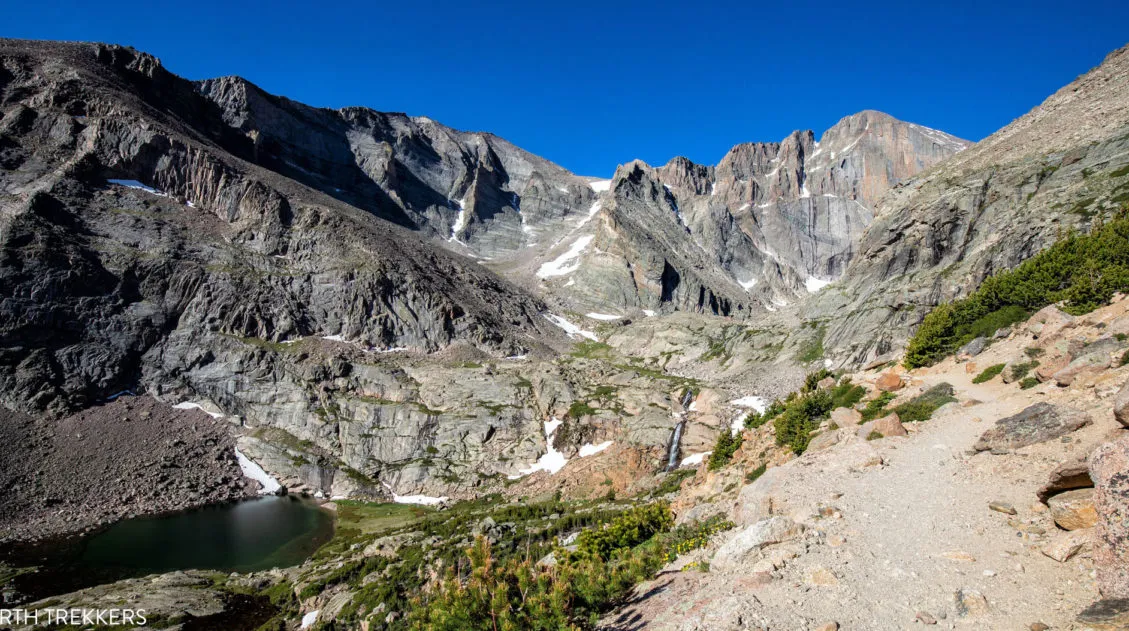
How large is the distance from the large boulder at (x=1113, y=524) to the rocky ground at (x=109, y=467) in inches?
3207

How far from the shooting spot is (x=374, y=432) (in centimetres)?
8412

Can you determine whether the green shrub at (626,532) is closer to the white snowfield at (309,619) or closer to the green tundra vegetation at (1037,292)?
the green tundra vegetation at (1037,292)

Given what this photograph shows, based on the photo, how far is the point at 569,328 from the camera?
148m

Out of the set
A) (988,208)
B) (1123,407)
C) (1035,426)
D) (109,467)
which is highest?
(988,208)

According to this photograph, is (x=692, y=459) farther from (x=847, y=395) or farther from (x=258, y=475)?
(x=258, y=475)

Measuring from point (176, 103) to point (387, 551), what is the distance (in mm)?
164332

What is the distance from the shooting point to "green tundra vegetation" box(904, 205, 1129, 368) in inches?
894

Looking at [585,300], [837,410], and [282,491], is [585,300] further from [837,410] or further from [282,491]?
[837,410]

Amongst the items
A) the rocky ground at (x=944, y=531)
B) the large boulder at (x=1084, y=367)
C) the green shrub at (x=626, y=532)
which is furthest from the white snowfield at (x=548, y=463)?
the large boulder at (x=1084, y=367)

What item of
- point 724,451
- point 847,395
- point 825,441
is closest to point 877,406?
point 847,395

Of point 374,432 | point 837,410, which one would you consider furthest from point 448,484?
point 837,410

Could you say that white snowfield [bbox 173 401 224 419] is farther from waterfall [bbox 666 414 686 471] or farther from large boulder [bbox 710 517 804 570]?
large boulder [bbox 710 517 804 570]

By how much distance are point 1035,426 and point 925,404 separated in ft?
22.7

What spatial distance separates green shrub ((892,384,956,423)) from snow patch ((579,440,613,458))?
167 ft
